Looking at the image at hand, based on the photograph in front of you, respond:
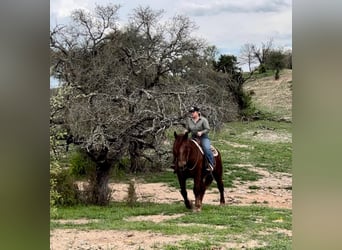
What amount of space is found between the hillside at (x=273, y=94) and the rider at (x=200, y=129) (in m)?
0.30

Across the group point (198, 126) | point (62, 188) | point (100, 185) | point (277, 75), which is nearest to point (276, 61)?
point (277, 75)

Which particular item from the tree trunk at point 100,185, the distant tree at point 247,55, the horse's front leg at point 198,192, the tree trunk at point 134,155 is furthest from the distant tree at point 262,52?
the tree trunk at point 100,185

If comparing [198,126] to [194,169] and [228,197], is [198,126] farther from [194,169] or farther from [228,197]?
[228,197]

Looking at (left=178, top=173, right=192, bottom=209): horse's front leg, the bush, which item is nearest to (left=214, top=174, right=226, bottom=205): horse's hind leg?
(left=178, top=173, right=192, bottom=209): horse's front leg

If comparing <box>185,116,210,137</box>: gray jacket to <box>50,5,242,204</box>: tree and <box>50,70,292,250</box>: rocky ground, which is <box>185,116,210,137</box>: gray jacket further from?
<box>50,70,292,250</box>: rocky ground

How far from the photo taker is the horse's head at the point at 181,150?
288 cm

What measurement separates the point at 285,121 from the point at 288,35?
457 mm

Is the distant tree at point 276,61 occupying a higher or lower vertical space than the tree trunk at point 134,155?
higher

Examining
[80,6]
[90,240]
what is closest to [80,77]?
[80,6]

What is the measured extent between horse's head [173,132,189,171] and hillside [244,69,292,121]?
1.47 feet

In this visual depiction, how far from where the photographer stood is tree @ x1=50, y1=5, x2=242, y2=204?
282cm

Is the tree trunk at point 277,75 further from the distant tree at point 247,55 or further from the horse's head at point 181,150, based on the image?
the horse's head at point 181,150

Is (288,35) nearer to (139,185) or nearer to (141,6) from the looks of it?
(141,6)

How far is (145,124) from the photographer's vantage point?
2.93 meters
